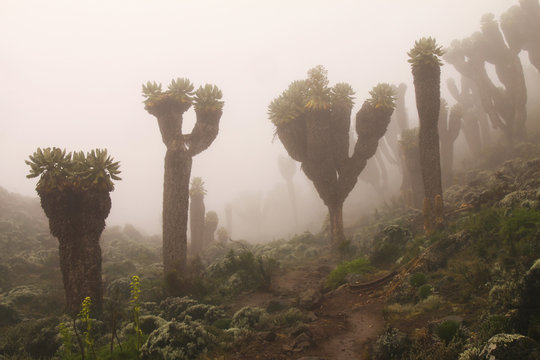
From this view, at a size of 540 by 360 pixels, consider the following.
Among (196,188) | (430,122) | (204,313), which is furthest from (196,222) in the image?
(430,122)

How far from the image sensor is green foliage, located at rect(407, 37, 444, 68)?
1585cm

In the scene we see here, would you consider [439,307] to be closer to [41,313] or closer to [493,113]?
[41,313]

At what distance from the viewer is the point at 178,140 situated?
1553cm

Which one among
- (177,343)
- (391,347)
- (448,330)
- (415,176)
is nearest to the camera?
(448,330)

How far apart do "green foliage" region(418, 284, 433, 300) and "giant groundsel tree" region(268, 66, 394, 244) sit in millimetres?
10844

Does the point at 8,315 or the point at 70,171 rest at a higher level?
the point at 70,171

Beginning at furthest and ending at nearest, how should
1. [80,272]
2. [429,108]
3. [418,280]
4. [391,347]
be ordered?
[429,108] → [80,272] → [418,280] → [391,347]

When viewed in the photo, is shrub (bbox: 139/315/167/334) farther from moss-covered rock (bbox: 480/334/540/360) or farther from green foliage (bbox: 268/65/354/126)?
green foliage (bbox: 268/65/354/126)

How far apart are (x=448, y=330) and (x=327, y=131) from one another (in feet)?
47.5

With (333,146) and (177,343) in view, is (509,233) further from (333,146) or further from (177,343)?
(333,146)

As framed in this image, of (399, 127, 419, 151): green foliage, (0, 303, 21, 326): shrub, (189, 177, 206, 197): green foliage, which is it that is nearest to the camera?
(0, 303, 21, 326): shrub

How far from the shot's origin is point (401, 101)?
3731 centimetres

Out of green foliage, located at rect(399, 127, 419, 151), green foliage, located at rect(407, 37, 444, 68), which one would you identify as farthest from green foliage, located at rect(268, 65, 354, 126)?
green foliage, located at rect(399, 127, 419, 151)

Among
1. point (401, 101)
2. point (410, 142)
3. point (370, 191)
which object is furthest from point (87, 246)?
point (370, 191)
